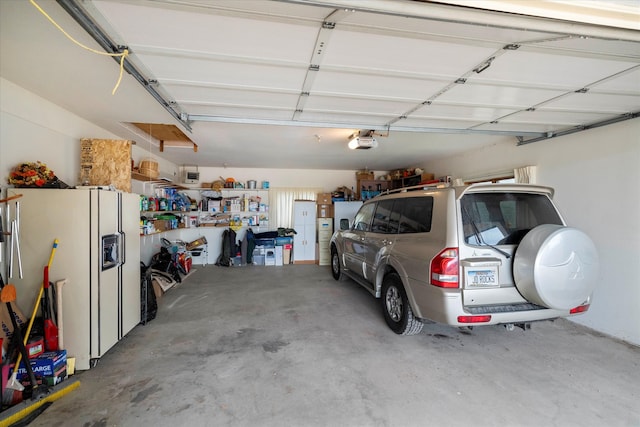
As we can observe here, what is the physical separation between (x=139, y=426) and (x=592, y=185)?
5.15 meters

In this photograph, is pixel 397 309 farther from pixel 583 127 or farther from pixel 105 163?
pixel 105 163

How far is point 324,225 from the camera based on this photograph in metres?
7.31

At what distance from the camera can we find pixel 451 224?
2320mm

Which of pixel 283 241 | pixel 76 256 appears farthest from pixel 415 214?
pixel 283 241

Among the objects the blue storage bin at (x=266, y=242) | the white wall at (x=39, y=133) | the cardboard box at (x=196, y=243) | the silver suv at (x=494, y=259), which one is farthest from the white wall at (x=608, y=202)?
the cardboard box at (x=196, y=243)

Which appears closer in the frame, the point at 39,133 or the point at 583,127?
the point at 39,133

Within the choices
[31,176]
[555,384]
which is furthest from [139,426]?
[555,384]

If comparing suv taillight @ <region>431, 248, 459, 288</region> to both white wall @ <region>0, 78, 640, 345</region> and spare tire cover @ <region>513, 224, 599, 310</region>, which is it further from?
white wall @ <region>0, 78, 640, 345</region>

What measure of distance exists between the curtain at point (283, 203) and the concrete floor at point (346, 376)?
424cm

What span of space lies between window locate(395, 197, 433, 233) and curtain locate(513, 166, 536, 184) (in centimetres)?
223

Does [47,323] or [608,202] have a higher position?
[608,202]

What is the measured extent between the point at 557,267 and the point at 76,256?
4065mm

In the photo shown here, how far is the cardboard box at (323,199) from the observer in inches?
293

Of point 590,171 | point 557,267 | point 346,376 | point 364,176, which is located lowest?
point 346,376
